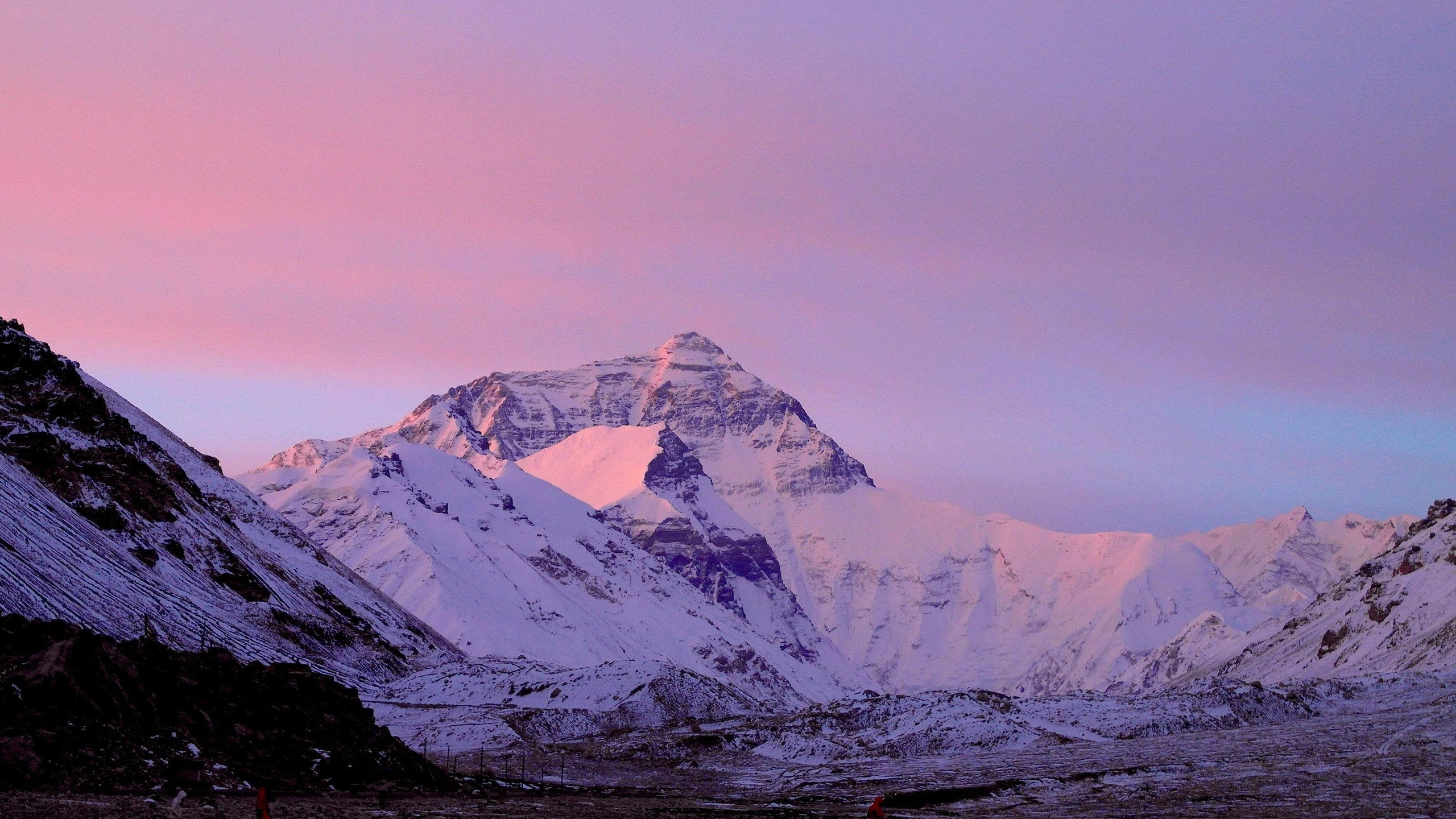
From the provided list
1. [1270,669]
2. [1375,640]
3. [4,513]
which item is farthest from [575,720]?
[1270,669]

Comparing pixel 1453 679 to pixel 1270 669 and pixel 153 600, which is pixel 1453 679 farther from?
pixel 153 600

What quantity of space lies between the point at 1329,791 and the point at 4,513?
6801cm

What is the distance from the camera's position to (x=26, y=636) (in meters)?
49.2

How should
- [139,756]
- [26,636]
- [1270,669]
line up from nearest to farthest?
[139,756] → [26,636] → [1270,669]

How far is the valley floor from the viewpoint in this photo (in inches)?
1720

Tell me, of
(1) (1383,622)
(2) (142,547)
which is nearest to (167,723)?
(2) (142,547)

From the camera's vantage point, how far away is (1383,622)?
14538cm

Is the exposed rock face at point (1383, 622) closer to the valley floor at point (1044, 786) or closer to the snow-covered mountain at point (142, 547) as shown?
the valley floor at point (1044, 786)

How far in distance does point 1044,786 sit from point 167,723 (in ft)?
112

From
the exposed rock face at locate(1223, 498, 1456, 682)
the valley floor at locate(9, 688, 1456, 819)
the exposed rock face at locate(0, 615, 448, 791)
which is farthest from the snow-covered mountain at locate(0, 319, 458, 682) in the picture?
the exposed rock face at locate(1223, 498, 1456, 682)

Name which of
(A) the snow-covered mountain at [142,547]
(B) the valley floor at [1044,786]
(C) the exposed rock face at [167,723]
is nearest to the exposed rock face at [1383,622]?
(B) the valley floor at [1044,786]

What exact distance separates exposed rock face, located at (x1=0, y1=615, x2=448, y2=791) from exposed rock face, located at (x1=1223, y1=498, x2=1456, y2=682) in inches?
3706

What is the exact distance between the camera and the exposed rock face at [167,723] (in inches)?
1587

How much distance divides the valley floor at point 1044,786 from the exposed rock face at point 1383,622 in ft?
168
